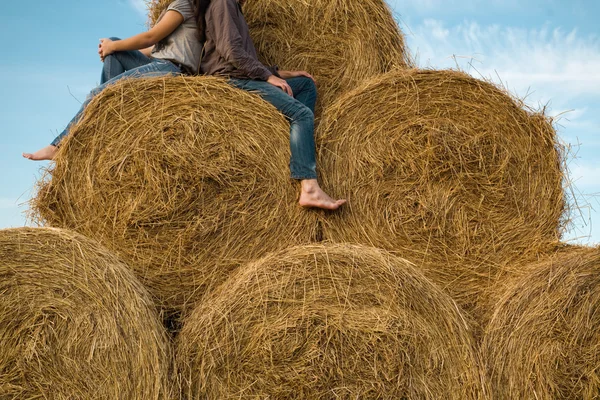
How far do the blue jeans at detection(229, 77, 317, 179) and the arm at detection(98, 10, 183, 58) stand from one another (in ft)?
1.69

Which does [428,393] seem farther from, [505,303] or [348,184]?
[348,184]

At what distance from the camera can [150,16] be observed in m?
3.56

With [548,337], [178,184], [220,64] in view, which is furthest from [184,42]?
[548,337]

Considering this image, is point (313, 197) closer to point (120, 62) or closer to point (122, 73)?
point (122, 73)

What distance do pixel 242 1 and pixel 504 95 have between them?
4.13 ft

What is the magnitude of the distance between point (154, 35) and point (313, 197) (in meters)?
1.14

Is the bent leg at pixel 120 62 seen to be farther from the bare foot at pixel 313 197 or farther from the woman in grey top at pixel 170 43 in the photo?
the bare foot at pixel 313 197

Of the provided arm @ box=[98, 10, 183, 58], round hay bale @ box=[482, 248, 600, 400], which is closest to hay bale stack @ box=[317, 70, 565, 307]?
round hay bale @ box=[482, 248, 600, 400]

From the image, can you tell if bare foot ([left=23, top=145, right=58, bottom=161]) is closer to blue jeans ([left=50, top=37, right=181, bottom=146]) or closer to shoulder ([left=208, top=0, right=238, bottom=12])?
blue jeans ([left=50, top=37, right=181, bottom=146])

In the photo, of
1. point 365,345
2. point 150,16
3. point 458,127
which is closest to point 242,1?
point 150,16

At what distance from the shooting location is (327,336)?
2191mm

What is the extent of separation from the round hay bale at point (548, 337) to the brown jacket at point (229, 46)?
1.37 m

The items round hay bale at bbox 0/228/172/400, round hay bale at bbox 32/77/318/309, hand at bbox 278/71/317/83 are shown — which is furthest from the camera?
hand at bbox 278/71/317/83

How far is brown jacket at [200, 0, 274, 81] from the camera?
2838 millimetres
